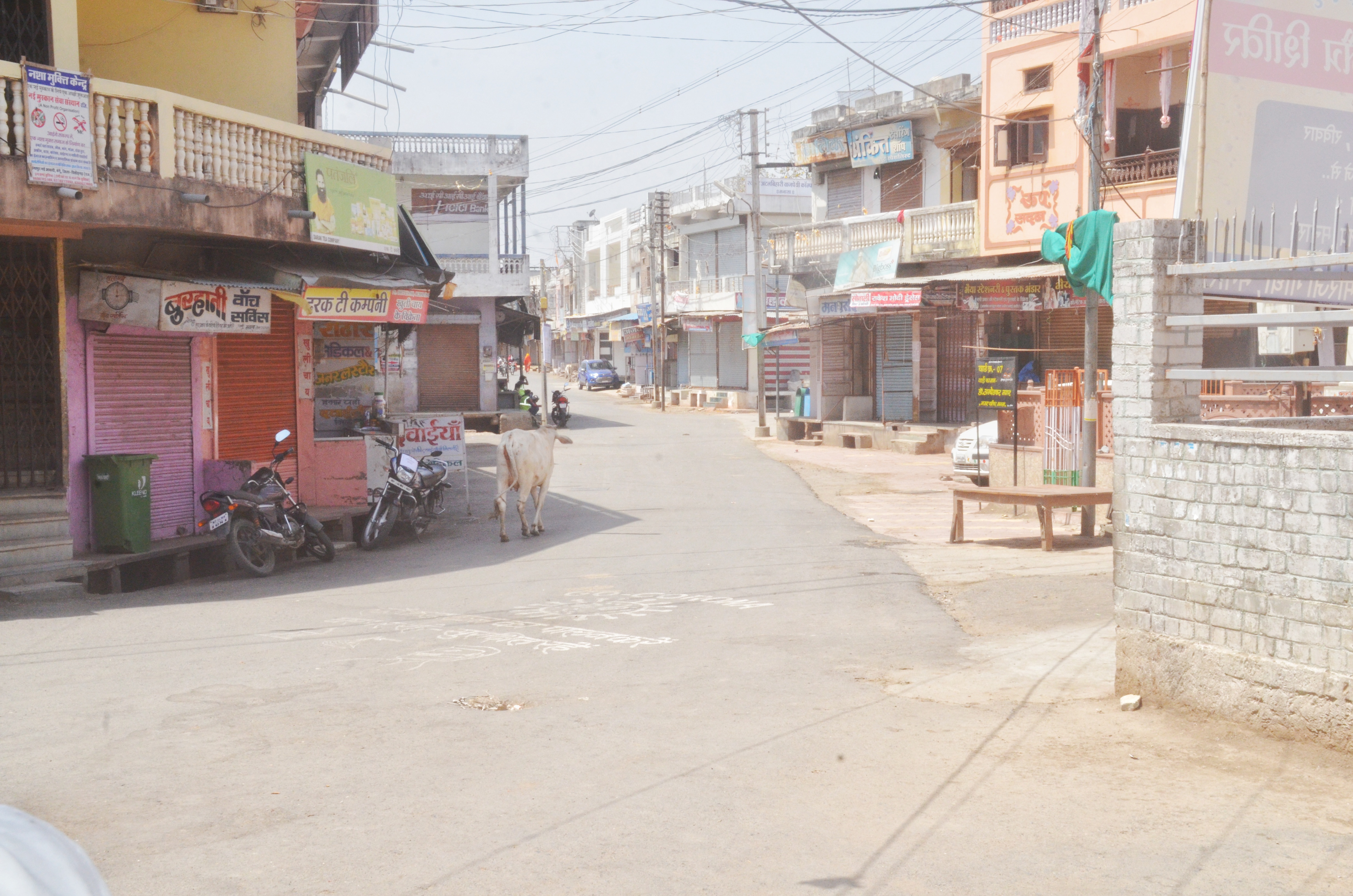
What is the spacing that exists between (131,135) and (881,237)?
63.8 ft

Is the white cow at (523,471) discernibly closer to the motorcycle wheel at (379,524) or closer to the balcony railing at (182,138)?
the motorcycle wheel at (379,524)

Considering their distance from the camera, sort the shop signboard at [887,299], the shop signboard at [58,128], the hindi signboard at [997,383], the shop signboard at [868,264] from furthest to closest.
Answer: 1. the shop signboard at [868,264]
2. the shop signboard at [887,299]
3. the hindi signboard at [997,383]
4. the shop signboard at [58,128]

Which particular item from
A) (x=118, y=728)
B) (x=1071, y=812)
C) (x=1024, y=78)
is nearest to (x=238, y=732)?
(x=118, y=728)

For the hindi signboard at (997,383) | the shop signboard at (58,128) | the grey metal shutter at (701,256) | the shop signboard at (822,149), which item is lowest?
the hindi signboard at (997,383)

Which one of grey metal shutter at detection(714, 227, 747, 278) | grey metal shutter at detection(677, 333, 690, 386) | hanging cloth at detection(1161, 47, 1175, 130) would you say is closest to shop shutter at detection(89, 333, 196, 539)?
hanging cloth at detection(1161, 47, 1175, 130)

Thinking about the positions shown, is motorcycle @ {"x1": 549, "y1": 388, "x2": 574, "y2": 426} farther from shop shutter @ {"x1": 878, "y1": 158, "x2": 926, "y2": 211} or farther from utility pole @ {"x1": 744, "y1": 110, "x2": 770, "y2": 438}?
shop shutter @ {"x1": 878, "y1": 158, "x2": 926, "y2": 211}

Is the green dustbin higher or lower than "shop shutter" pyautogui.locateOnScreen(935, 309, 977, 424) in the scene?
lower

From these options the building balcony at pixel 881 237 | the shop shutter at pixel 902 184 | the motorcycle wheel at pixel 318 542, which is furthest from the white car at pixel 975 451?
the shop shutter at pixel 902 184

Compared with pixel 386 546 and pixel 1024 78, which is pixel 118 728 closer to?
pixel 386 546

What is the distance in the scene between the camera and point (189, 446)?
13.4 metres

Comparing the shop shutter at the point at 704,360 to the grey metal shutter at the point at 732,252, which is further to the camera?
the shop shutter at the point at 704,360

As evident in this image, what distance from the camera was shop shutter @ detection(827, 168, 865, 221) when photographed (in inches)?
1260

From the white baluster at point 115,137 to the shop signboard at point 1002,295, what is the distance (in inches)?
622

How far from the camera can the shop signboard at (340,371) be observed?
54.3 feet
